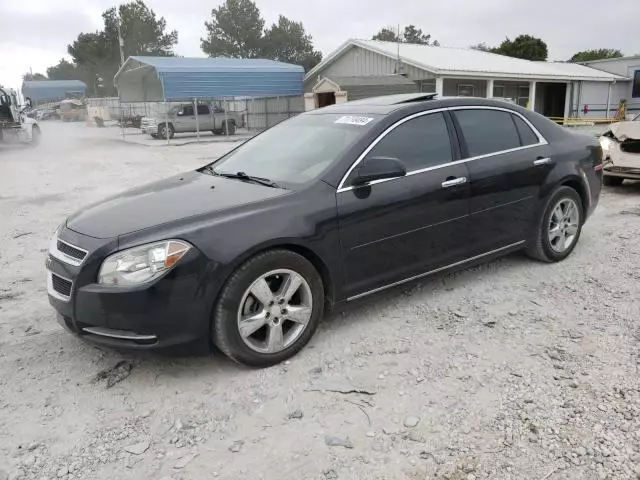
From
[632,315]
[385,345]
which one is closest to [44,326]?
[385,345]

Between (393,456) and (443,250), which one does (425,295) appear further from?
Result: (393,456)

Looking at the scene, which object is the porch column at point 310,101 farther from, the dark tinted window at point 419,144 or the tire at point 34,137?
the dark tinted window at point 419,144

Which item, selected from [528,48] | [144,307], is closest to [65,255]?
[144,307]

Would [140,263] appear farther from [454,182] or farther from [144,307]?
[454,182]

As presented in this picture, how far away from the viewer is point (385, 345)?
3590 millimetres

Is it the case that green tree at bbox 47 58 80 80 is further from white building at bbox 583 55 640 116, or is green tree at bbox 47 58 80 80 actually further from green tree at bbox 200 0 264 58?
white building at bbox 583 55 640 116

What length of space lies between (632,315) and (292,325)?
247 centimetres

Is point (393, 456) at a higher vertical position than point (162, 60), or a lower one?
lower

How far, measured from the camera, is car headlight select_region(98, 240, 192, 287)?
297cm

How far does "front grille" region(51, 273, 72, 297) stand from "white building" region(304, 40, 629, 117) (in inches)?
815

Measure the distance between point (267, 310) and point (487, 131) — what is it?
2477 mm

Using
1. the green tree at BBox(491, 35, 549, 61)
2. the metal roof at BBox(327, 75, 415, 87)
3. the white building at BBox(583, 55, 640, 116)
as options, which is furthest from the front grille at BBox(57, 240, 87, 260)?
the green tree at BBox(491, 35, 549, 61)

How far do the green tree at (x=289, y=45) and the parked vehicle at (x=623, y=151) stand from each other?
62.6m

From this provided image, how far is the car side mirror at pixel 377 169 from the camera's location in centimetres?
356
